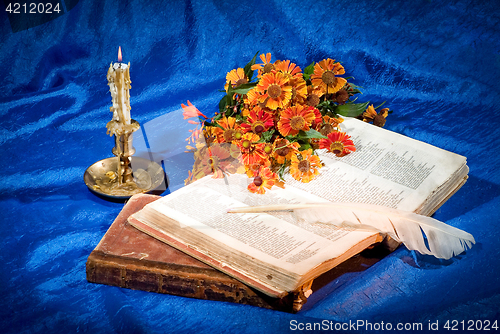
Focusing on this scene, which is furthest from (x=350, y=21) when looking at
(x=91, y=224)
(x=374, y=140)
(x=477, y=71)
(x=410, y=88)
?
(x=91, y=224)

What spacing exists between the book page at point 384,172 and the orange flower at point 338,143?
0.6 inches

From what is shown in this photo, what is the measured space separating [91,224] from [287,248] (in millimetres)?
499

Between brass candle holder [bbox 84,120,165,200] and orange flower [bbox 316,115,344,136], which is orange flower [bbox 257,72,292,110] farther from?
brass candle holder [bbox 84,120,165,200]

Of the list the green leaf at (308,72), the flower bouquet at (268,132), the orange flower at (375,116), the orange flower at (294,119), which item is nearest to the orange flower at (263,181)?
the flower bouquet at (268,132)

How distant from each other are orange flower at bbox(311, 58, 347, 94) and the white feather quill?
1.27 feet

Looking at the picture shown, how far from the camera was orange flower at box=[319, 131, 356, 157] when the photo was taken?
1.25 meters

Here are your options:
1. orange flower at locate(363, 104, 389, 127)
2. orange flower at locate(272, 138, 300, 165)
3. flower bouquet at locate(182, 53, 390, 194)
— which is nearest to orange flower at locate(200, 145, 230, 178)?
flower bouquet at locate(182, 53, 390, 194)

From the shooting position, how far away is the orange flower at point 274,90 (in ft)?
3.73

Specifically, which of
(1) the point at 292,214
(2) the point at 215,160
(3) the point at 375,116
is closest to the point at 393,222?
(1) the point at 292,214

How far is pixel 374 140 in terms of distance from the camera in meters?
1.32

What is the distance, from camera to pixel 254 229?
96 cm

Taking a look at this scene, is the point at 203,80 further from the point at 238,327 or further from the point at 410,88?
the point at 238,327

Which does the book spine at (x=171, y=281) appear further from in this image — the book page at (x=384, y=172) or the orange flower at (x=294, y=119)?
the orange flower at (x=294, y=119)

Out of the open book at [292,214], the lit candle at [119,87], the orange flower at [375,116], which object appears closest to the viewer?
the open book at [292,214]
